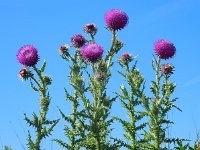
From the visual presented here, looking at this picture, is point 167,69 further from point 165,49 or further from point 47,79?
point 47,79

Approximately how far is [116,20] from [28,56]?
1.93m

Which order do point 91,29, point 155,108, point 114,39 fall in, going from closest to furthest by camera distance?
point 155,108 → point 114,39 → point 91,29

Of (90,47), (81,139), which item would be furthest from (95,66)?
(81,139)

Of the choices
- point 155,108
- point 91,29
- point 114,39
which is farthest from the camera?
point 91,29

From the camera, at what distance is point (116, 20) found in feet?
32.2

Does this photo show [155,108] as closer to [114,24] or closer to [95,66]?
[95,66]

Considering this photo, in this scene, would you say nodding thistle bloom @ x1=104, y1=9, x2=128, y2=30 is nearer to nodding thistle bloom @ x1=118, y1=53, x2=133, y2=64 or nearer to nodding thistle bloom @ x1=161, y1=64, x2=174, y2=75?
nodding thistle bloom @ x1=118, y1=53, x2=133, y2=64

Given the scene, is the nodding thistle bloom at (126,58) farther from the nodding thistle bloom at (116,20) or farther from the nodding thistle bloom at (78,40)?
the nodding thistle bloom at (78,40)

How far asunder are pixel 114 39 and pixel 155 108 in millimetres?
1649

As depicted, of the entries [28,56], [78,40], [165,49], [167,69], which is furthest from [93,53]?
[78,40]

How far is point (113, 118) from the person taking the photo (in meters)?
9.43

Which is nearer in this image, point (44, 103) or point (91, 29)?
point (44, 103)

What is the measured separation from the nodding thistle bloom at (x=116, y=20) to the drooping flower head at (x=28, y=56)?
1609 millimetres

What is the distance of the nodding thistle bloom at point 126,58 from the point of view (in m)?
10.5
